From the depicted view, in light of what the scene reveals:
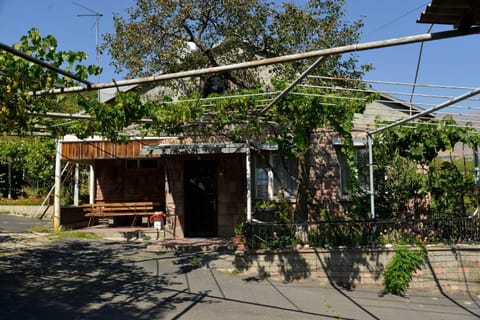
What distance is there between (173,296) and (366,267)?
414 centimetres

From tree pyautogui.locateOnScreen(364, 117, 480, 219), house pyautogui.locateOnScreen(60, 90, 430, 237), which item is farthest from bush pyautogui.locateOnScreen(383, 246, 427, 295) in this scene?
house pyautogui.locateOnScreen(60, 90, 430, 237)

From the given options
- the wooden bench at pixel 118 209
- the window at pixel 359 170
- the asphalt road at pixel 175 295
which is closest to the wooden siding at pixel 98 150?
the wooden bench at pixel 118 209

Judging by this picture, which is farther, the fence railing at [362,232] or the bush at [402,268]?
the fence railing at [362,232]

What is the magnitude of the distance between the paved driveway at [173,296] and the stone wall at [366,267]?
30 centimetres

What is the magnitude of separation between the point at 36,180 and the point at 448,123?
2323 centimetres

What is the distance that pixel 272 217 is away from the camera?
12.3 m

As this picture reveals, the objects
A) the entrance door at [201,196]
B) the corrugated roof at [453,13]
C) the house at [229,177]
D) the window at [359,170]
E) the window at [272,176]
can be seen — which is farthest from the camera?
the entrance door at [201,196]

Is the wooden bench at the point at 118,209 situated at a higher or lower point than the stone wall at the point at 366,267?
higher

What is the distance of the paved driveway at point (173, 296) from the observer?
6688 millimetres

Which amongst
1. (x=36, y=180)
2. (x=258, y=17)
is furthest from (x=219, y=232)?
(x=36, y=180)

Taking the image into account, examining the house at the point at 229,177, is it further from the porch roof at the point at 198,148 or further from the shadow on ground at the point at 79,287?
the shadow on ground at the point at 79,287

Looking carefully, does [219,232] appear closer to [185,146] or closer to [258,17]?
[185,146]

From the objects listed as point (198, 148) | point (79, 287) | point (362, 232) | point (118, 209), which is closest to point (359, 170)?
point (362, 232)

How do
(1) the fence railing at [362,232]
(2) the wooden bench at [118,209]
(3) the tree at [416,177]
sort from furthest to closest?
(2) the wooden bench at [118,209]
(3) the tree at [416,177]
(1) the fence railing at [362,232]
